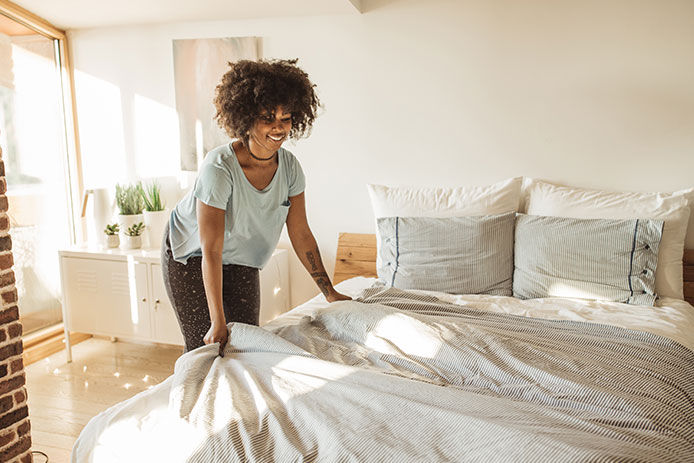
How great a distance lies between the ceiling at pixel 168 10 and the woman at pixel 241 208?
110cm

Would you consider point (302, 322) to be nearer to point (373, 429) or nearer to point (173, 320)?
point (373, 429)

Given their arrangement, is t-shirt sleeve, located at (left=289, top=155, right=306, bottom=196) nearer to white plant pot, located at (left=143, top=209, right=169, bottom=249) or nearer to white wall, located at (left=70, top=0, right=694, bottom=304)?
white wall, located at (left=70, top=0, right=694, bottom=304)

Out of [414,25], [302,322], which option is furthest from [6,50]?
[302,322]

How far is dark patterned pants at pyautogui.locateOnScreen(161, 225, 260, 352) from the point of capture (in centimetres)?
206

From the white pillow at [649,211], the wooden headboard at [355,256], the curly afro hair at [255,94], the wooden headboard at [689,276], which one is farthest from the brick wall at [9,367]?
the wooden headboard at [689,276]

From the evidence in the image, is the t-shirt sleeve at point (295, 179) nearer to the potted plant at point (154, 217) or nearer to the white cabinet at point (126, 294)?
the white cabinet at point (126, 294)

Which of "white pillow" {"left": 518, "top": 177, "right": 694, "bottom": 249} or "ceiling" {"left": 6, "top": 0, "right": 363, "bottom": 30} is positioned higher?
"ceiling" {"left": 6, "top": 0, "right": 363, "bottom": 30}

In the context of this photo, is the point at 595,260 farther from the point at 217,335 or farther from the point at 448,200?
the point at 217,335

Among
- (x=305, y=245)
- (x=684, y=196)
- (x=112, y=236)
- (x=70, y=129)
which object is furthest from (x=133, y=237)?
(x=684, y=196)

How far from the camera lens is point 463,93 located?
9.45 feet

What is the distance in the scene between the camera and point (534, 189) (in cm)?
272

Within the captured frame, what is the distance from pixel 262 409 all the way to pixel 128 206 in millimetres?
2419

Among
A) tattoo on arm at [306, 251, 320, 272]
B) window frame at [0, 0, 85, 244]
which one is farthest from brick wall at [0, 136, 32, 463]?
window frame at [0, 0, 85, 244]

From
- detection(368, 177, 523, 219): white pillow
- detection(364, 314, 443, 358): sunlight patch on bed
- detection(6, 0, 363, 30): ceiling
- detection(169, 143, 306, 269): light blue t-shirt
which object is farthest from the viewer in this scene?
detection(6, 0, 363, 30): ceiling
